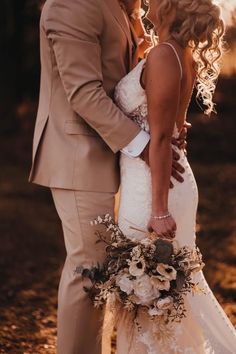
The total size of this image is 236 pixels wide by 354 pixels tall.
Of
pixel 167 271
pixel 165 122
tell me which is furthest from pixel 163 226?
pixel 165 122

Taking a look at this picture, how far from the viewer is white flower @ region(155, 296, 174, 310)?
11.2 ft

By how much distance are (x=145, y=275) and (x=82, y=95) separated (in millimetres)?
797

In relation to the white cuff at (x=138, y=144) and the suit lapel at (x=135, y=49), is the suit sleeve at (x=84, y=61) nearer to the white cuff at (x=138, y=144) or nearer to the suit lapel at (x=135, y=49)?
the white cuff at (x=138, y=144)

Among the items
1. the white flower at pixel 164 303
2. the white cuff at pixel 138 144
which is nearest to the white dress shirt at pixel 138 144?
the white cuff at pixel 138 144

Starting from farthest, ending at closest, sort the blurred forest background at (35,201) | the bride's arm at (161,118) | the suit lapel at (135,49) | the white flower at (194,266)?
1. the blurred forest background at (35,201)
2. the suit lapel at (135,49)
3. the white flower at (194,266)
4. the bride's arm at (161,118)

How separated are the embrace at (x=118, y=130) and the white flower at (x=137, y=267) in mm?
56

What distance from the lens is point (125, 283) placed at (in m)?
3.46

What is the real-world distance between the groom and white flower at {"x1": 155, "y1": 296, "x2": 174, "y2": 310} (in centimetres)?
39

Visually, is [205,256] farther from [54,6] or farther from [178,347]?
[54,6]

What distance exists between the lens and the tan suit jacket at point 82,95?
11.4ft

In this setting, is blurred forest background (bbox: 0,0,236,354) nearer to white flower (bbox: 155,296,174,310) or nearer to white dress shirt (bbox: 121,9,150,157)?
white dress shirt (bbox: 121,9,150,157)

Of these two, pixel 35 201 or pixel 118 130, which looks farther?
pixel 35 201

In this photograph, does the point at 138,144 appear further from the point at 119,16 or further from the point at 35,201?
the point at 35,201

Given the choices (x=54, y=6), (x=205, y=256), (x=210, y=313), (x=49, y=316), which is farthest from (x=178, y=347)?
(x=205, y=256)
